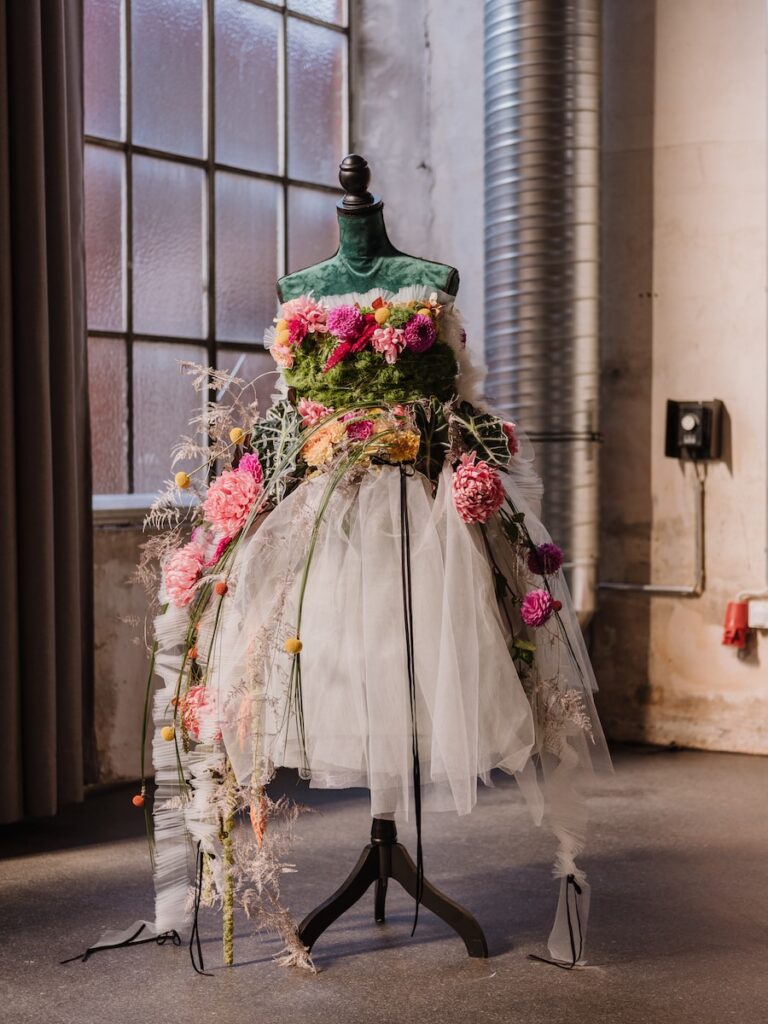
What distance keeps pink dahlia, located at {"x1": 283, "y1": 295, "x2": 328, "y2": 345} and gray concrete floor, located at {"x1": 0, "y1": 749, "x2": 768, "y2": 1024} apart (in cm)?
122

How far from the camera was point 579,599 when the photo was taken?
446cm

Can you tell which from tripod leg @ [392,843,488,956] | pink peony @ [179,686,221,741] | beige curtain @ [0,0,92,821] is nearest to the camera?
pink peony @ [179,686,221,741]

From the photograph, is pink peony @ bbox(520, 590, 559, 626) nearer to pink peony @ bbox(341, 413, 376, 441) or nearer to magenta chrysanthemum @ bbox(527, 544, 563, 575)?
magenta chrysanthemum @ bbox(527, 544, 563, 575)

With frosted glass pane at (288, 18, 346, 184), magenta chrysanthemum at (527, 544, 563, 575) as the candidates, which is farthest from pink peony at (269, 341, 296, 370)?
frosted glass pane at (288, 18, 346, 184)

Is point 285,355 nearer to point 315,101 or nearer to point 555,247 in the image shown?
point 555,247

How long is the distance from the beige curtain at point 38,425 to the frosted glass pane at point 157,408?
0.69 meters

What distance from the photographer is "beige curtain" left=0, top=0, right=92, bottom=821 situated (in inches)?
132

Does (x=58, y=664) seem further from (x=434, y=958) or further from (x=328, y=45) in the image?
(x=328, y=45)

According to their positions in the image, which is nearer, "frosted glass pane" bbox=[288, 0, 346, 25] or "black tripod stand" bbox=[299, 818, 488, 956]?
"black tripod stand" bbox=[299, 818, 488, 956]

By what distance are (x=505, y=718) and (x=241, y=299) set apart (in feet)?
8.93

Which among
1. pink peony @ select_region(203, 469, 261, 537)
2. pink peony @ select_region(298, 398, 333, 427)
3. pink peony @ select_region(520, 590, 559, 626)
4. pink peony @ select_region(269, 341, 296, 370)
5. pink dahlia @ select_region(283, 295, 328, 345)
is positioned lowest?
pink peony @ select_region(520, 590, 559, 626)

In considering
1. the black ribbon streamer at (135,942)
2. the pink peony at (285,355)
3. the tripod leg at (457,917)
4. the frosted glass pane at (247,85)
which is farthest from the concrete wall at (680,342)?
the black ribbon streamer at (135,942)

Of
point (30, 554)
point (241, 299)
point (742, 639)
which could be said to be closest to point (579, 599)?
point (742, 639)

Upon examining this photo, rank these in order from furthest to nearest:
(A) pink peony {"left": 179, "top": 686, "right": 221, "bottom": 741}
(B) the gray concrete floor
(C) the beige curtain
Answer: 1. (C) the beige curtain
2. (A) pink peony {"left": 179, "top": 686, "right": 221, "bottom": 741}
3. (B) the gray concrete floor
